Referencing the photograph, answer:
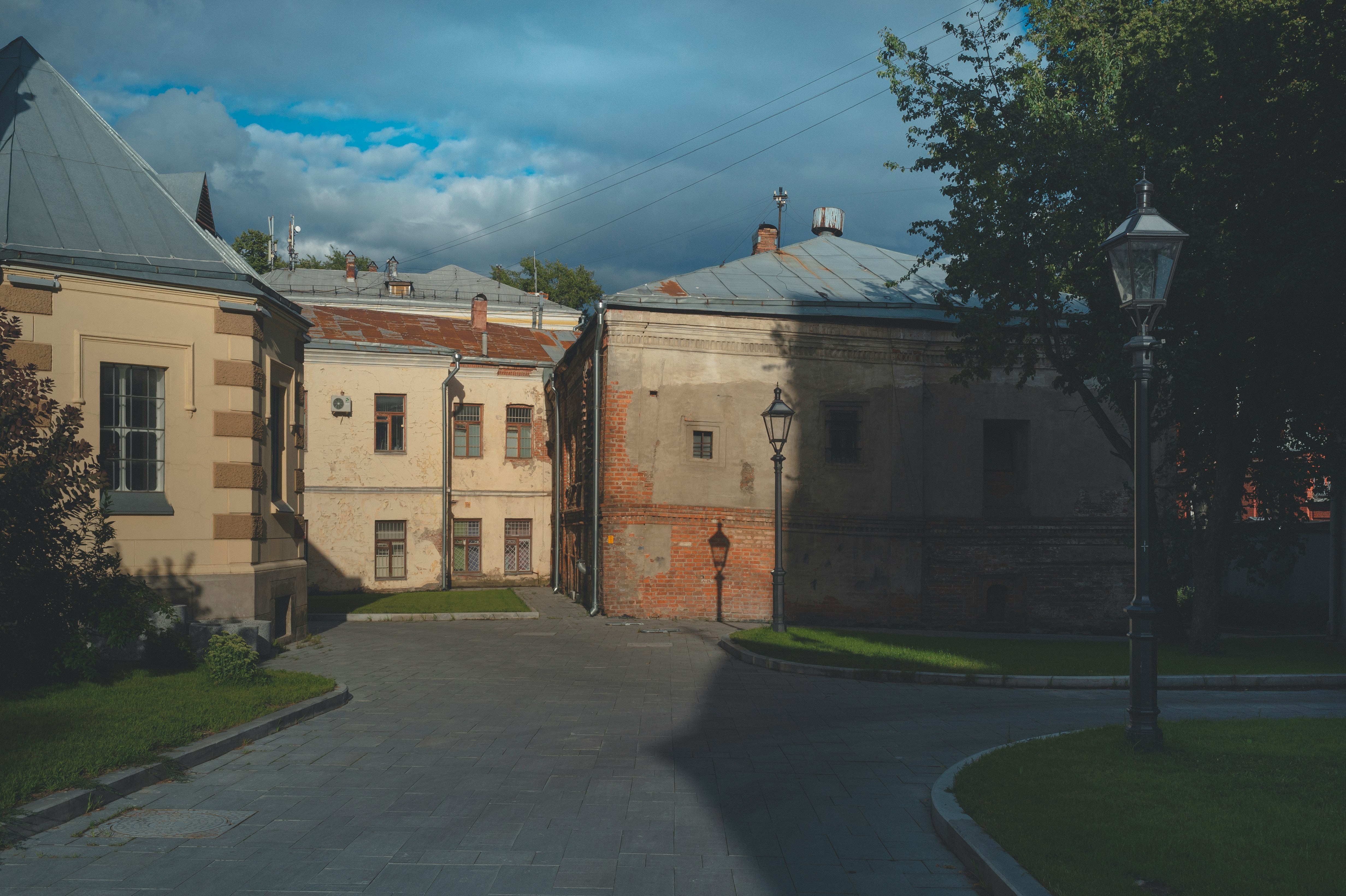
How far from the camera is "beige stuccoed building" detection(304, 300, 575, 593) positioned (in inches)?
1109

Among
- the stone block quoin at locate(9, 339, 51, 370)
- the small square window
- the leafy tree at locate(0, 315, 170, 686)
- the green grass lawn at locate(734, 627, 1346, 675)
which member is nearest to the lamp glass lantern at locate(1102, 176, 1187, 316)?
the green grass lawn at locate(734, 627, 1346, 675)

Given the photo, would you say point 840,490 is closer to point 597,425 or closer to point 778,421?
point 778,421

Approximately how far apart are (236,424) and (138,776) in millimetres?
8213

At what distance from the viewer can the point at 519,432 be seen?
30.4 metres

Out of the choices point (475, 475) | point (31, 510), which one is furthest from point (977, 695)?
point (475, 475)

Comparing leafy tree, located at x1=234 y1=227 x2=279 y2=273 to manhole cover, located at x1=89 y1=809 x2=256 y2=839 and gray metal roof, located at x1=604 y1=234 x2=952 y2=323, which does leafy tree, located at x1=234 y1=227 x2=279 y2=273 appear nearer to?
gray metal roof, located at x1=604 y1=234 x2=952 y2=323

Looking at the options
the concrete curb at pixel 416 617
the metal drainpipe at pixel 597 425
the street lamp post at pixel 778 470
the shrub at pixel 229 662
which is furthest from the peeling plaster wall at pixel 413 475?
the shrub at pixel 229 662

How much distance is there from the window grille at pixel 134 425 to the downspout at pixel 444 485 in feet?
50.6

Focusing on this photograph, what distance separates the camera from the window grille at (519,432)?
30234mm

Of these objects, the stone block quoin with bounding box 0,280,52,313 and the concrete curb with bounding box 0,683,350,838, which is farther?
the stone block quoin with bounding box 0,280,52,313

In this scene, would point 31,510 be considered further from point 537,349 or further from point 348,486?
point 537,349

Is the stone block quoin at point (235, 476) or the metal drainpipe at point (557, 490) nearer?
the stone block quoin at point (235, 476)

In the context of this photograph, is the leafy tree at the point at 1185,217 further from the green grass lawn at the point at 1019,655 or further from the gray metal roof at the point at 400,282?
the gray metal roof at the point at 400,282

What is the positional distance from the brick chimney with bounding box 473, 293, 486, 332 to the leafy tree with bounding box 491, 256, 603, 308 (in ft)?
68.0
